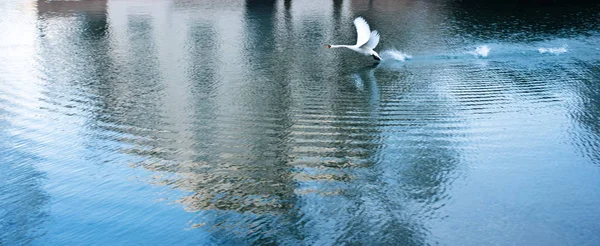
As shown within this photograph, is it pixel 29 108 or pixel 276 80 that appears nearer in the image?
pixel 29 108

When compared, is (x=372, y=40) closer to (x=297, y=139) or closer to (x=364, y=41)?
(x=364, y=41)

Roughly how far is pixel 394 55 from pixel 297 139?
38.9 ft

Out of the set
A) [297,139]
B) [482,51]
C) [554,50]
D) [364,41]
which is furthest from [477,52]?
[297,139]

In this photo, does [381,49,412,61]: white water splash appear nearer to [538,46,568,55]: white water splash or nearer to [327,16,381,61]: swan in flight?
[327,16,381,61]: swan in flight

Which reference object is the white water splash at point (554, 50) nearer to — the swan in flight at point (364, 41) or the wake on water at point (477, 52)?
the wake on water at point (477, 52)

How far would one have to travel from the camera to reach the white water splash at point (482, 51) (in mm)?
27531

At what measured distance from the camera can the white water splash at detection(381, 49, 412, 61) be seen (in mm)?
26950

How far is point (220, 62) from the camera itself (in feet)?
85.6

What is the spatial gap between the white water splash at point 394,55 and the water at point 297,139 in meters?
0.10

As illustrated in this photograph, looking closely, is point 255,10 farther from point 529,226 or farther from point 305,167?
point 529,226

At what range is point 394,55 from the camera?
27469mm

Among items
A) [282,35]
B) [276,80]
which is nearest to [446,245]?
[276,80]

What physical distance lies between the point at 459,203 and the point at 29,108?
1317cm

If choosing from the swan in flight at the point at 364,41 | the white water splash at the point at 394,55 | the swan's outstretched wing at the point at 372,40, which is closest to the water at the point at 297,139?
the white water splash at the point at 394,55
